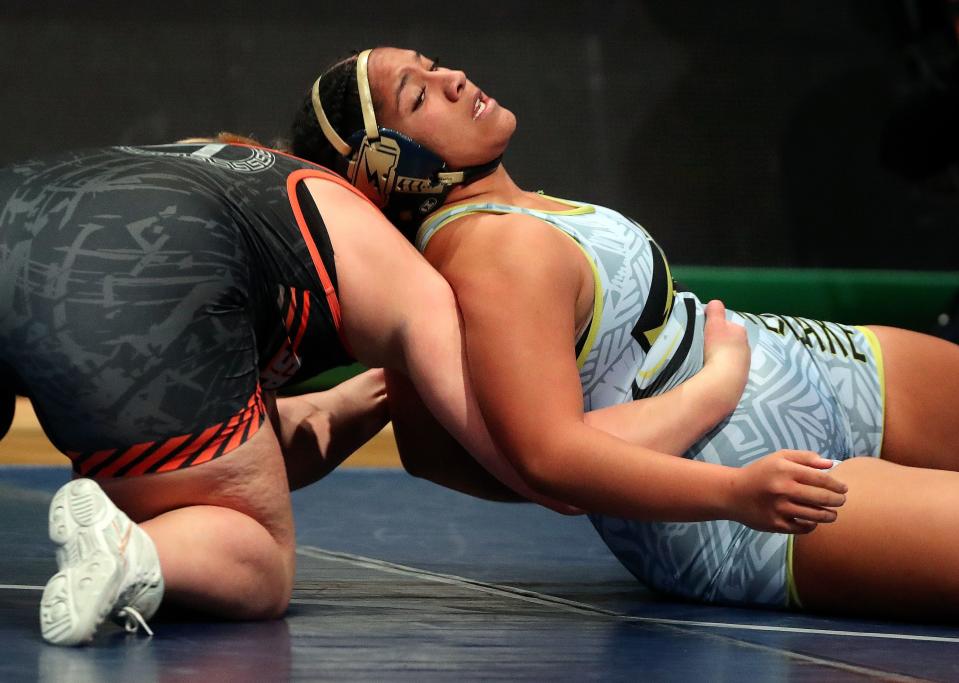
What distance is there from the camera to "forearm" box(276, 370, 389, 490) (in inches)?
76.7

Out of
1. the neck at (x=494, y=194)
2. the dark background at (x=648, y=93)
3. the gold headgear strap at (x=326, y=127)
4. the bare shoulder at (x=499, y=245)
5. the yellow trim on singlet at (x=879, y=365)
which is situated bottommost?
the yellow trim on singlet at (x=879, y=365)

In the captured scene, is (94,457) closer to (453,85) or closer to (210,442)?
(210,442)

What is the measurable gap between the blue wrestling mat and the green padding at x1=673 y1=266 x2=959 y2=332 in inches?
84.5

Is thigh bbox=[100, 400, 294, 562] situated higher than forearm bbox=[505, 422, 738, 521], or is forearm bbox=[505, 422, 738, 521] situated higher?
forearm bbox=[505, 422, 738, 521]

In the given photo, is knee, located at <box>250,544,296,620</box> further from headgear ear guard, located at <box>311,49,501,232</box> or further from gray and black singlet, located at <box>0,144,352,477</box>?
headgear ear guard, located at <box>311,49,501,232</box>

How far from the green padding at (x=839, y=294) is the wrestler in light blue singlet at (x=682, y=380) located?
2.45 metres

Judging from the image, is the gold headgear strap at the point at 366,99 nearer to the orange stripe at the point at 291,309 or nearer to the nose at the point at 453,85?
the nose at the point at 453,85

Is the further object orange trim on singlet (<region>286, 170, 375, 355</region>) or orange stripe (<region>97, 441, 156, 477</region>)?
orange trim on singlet (<region>286, 170, 375, 355</region>)

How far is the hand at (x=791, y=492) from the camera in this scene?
4.59ft

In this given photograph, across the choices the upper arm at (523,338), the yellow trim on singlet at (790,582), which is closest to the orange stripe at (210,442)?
the upper arm at (523,338)

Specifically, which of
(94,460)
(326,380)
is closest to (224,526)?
(94,460)

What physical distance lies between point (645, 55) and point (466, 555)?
276cm

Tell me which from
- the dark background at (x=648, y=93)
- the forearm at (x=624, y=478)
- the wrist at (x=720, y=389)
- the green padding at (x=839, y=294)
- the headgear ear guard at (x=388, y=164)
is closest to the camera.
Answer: the forearm at (x=624, y=478)

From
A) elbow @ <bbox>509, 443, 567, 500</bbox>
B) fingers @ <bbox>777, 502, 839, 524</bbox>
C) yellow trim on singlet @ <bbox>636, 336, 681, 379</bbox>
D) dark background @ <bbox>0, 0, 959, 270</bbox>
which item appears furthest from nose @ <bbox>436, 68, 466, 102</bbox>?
dark background @ <bbox>0, 0, 959, 270</bbox>
